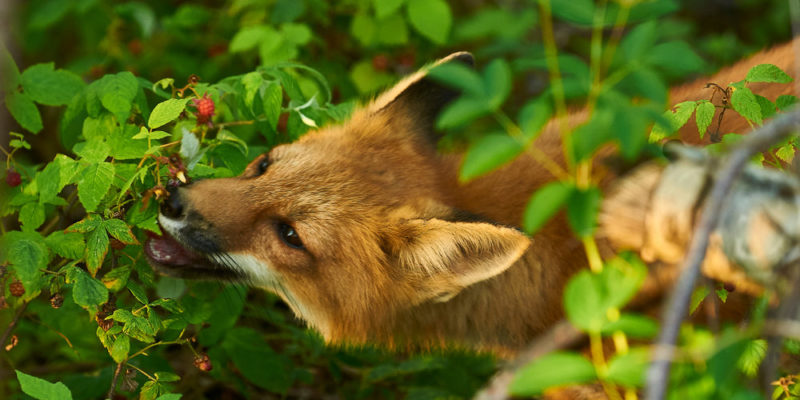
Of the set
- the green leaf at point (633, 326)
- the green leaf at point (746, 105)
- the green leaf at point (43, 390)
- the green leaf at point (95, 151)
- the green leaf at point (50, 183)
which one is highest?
the green leaf at point (746, 105)

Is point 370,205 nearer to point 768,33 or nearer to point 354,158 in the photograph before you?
point 354,158

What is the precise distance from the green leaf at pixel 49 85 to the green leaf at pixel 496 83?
7.34 feet

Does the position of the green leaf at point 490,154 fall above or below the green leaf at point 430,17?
above

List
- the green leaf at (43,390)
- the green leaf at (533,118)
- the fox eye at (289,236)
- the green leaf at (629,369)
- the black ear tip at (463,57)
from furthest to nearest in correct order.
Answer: the black ear tip at (463,57) → the fox eye at (289,236) → the green leaf at (43,390) → the green leaf at (533,118) → the green leaf at (629,369)

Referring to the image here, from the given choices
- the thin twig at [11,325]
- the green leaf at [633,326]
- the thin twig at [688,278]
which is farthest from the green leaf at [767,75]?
the thin twig at [11,325]

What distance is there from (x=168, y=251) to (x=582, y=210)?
2.10 meters

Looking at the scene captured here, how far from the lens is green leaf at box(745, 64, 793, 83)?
9.15ft

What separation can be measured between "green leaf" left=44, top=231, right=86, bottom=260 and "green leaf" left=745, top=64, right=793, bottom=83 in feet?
8.66

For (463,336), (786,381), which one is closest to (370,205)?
(463,336)

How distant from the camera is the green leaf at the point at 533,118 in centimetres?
165

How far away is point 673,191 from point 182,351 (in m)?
3.44

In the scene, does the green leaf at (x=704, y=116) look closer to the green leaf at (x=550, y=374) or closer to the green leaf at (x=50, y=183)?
the green leaf at (x=550, y=374)

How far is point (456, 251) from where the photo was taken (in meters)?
2.89

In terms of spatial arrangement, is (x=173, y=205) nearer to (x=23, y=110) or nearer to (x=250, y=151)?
(x=250, y=151)
